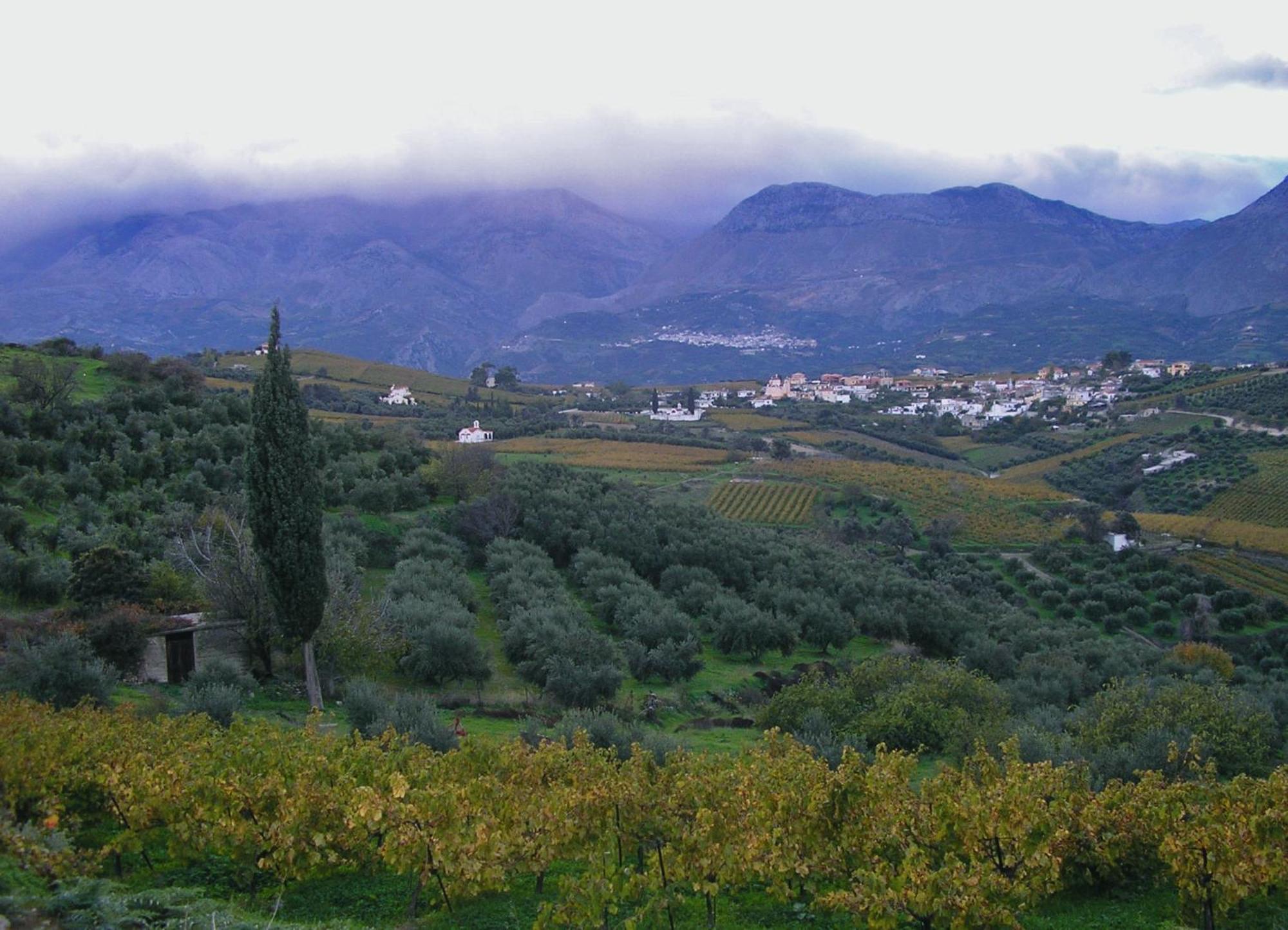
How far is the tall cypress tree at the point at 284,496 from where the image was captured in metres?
16.3

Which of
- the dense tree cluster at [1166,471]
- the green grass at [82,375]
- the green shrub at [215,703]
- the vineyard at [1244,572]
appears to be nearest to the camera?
the green shrub at [215,703]

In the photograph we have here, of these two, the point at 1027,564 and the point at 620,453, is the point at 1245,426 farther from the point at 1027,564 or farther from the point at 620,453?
the point at 620,453

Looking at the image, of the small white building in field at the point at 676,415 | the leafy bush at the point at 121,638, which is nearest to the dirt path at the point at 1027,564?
the leafy bush at the point at 121,638

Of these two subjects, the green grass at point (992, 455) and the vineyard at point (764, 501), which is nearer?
the vineyard at point (764, 501)

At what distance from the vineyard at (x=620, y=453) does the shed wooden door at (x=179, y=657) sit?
49.3 metres

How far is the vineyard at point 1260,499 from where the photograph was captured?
60.1 metres

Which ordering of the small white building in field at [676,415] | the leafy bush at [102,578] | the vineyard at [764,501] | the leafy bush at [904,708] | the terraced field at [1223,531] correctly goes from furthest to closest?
the small white building in field at [676,415], the vineyard at [764,501], the terraced field at [1223,531], the leafy bush at [102,578], the leafy bush at [904,708]

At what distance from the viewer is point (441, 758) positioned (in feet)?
33.1

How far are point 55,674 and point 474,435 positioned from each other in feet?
202

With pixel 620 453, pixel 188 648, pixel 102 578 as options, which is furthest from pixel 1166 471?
pixel 102 578

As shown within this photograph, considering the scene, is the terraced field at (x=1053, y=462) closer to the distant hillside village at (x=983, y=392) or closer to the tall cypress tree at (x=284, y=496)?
the distant hillside village at (x=983, y=392)

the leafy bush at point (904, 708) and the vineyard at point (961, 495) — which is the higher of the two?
the leafy bush at point (904, 708)

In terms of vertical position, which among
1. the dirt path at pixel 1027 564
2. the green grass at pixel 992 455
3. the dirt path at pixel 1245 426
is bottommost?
the dirt path at pixel 1027 564

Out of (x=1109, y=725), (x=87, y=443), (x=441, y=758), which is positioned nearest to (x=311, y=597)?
(x=441, y=758)
